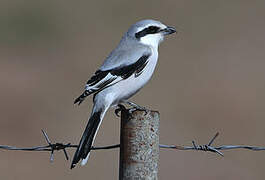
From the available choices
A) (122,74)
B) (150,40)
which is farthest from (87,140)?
(150,40)

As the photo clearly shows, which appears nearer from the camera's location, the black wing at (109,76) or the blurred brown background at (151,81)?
the black wing at (109,76)

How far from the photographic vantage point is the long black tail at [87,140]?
438cm

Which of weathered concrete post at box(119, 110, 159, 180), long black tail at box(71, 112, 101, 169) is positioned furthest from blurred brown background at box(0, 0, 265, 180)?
weathered concrete post at box(119, 110, 159, 180)

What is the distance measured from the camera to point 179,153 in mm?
9250

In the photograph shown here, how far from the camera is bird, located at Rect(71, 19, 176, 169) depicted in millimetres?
4934

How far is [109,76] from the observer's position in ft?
16.6

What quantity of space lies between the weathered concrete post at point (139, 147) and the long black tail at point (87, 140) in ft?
2.20

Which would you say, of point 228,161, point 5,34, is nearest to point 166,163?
point 228,161

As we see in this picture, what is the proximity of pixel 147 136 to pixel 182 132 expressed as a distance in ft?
20.3

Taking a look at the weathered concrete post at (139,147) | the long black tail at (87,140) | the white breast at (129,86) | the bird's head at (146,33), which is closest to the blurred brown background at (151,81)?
the bird's head at (146,33)

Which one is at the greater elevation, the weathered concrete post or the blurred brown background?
the blurred brown background

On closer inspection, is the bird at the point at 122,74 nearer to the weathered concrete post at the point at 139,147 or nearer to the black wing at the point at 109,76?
the black wing at the point at 109,76

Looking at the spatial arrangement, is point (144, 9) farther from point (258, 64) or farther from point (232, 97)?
point (232, 97)

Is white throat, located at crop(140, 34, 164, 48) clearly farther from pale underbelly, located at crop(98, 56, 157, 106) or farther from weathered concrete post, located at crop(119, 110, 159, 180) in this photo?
weathered concrete post, located at crop(119, 110, 159, 180)
